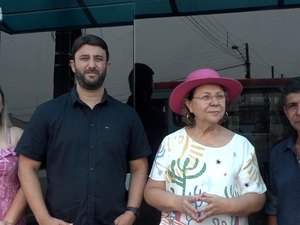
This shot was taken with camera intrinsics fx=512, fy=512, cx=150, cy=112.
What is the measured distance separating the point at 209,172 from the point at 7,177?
40.6 inches

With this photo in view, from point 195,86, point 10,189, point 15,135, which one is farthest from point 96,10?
point 10,189

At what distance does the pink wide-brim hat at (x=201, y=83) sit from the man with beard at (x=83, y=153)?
27cm

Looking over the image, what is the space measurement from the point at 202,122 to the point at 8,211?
1.09 m

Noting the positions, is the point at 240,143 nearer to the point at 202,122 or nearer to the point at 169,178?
the point at 202,122

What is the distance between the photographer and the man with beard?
7.98ft

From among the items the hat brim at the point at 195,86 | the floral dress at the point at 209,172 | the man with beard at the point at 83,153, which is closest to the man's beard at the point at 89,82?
the man with beard at the point at 83,153

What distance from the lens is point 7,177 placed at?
2.58 metres

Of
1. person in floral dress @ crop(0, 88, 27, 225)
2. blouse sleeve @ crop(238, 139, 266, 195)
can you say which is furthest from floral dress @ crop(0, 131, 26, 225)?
blouse sleeve @ crop(238, 139, 266, 195)

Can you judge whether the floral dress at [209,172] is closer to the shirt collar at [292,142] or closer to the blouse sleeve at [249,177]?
the blouse sleeve at [249,177]

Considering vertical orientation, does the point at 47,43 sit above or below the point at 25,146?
above

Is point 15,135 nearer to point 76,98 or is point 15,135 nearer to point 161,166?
point 76,98

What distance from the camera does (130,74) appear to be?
3.18 metres

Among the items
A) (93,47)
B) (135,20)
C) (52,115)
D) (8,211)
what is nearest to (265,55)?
(135,20)

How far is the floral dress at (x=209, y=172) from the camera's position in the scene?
88.7 inches
